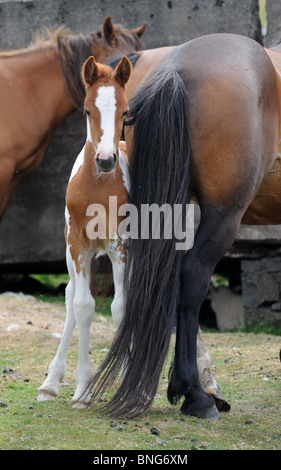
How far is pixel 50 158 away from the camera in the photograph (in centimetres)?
724

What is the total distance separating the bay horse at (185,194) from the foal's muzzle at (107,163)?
23 cm

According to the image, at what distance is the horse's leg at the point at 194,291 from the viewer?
3.46m

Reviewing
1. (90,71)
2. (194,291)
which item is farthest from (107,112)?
(194,291)

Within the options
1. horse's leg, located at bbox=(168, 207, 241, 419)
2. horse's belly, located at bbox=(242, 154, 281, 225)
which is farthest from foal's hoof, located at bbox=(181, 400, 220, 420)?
horse's belly, located at bbox=(242, 154, 281, 225)

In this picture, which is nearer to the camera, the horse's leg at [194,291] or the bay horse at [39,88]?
the horse's leg at [194,291]

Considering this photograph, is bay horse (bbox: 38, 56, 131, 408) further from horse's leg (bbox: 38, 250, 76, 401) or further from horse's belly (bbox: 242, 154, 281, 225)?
horse's belly (bbox: 242, 154, 281, 225)

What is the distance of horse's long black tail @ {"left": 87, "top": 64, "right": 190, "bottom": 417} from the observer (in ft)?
11.1

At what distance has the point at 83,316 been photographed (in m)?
3.72

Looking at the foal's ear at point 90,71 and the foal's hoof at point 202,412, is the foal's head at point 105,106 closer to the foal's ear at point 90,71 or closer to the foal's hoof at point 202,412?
the foal's ear at point 90,71

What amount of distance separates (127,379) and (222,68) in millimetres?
1536

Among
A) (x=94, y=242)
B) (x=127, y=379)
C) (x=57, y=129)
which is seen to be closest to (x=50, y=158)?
(x=57, y=129)

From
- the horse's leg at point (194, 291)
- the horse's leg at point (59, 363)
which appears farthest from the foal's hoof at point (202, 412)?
the horse's leg at point (59, 363)

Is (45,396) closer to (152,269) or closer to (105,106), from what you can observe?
(152,269)
